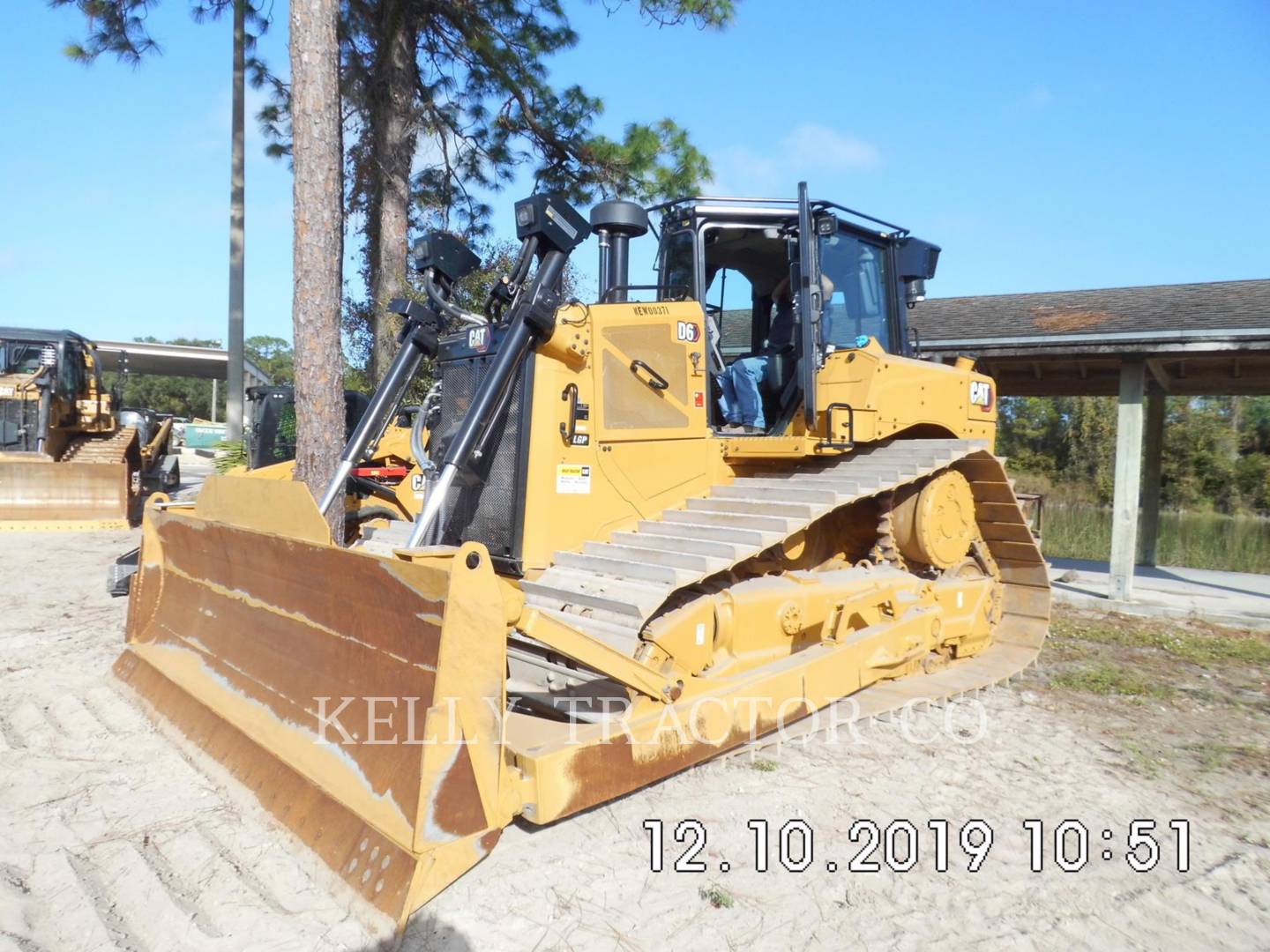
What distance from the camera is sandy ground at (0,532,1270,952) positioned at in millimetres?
2777

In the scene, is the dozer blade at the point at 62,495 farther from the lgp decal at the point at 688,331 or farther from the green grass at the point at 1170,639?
the green grass at the point at 1170,639

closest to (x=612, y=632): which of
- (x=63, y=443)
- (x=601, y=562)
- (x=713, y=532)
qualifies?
(x=601, y=562)

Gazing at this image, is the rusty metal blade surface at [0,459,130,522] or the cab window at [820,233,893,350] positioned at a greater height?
the cab window at [820,233,893,350]

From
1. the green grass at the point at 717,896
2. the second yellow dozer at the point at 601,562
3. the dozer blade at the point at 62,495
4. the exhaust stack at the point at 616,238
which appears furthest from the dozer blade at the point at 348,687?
the dozer blade at the point at 62,495

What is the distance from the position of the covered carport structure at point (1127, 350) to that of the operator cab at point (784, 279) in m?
1.83

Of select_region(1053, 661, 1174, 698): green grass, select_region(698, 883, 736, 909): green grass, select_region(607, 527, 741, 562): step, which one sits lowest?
select_region(698, 883, 736, 909): green grass

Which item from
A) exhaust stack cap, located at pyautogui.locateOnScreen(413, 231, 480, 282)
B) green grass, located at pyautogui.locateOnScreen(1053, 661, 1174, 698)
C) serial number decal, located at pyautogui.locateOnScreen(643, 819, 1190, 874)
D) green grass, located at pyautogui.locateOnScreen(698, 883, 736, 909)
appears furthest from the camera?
green grass, located at pyautogui.locateOnScreen(1053, 661, 1174, 698)

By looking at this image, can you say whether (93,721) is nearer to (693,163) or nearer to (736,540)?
(736,540)

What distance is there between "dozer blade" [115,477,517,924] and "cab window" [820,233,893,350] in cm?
311

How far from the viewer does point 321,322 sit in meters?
6.91

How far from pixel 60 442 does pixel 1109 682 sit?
14.7 meters

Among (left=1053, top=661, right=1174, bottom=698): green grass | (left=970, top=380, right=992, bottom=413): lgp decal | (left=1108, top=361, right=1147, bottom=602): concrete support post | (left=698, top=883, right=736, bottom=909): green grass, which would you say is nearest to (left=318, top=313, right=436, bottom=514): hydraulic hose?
(left=698, top=883, right=736, bottom=909): green grass

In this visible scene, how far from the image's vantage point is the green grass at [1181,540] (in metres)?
13.9

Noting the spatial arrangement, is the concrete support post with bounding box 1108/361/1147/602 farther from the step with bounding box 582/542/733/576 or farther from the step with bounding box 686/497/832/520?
the step with bounding box 582/542/733/576
